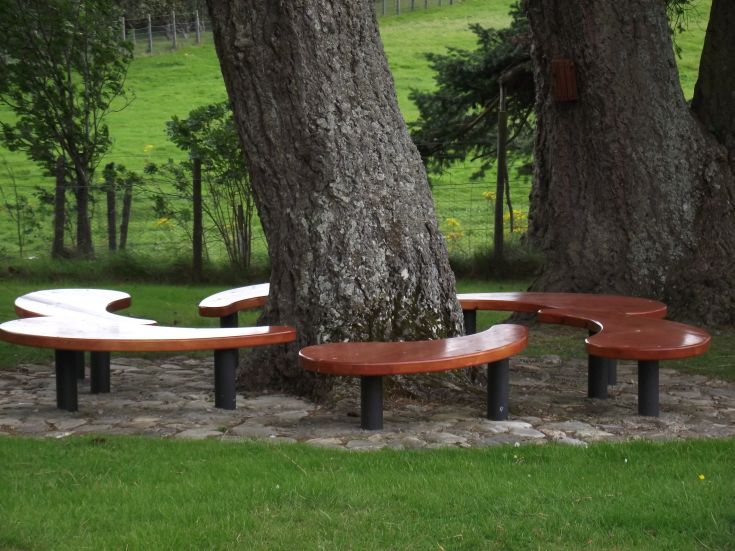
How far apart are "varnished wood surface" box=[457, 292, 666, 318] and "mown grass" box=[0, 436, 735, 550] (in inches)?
82.7

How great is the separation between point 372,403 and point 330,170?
5.05 feet

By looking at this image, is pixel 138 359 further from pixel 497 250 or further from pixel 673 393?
pixel 497 250

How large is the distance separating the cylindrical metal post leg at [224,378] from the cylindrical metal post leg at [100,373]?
36.8 inches

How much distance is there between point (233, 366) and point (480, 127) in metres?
9.20

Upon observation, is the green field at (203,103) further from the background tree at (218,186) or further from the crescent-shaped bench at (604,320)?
the crescent-shaped bench at (604,320)

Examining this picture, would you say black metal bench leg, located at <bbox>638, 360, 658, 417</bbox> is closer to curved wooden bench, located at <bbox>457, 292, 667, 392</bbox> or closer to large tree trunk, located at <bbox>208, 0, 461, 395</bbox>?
curved wooden bench, located at <bbox>457, 292, 667, 392</bbox>

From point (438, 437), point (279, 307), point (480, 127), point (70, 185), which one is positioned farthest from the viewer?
point (480, 127)

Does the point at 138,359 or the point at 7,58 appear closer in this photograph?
the point at 138,359

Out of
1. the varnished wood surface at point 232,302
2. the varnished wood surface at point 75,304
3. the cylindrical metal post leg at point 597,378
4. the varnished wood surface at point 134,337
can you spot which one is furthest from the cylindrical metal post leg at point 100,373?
the cylindrical metal post leg at point 597,378

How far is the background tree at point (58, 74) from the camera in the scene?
14.4 meters

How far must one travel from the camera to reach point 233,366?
22.0 ft

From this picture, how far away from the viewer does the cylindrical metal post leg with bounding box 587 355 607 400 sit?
7.05 m

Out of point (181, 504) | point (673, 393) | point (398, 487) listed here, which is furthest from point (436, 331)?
point (181, 504)

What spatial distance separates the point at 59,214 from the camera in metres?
14.0
